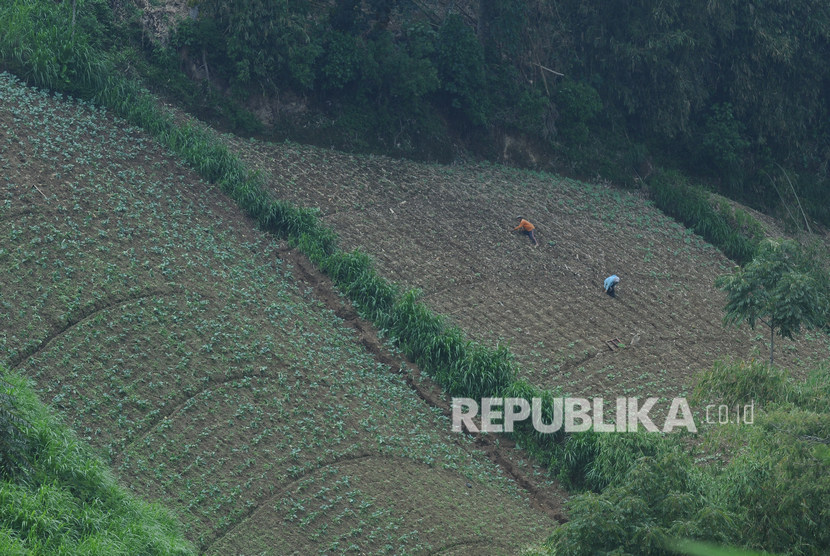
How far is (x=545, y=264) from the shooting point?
67.9 ft

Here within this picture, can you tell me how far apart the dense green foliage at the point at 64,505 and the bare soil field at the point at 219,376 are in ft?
2.23

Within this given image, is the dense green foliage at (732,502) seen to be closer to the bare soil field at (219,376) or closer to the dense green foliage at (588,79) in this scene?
the bare soil field at (219,376)

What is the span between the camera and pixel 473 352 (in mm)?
16469

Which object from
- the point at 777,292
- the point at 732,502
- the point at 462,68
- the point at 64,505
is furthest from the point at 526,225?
the point at 64,505

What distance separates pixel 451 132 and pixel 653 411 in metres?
10.9

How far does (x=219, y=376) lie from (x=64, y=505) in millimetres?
4329

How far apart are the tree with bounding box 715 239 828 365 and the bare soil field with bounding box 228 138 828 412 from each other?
6.55ft

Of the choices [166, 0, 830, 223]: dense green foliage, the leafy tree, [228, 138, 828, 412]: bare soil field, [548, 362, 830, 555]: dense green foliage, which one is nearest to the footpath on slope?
[228, 138, 828, 412]: bare soil field

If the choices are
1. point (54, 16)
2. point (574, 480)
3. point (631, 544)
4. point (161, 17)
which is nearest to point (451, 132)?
point (161, 17)

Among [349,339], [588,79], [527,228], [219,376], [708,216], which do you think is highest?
[588,79]

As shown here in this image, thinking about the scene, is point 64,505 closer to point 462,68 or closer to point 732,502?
point 732,502

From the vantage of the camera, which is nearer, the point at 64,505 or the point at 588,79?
the point at 64,505

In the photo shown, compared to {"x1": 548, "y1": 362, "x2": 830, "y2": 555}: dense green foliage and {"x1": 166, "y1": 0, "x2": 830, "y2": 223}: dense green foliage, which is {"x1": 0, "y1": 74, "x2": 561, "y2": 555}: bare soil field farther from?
{"x1": 166, "y1": 0, "x2": 830, "y2": 223}: dense green foliage

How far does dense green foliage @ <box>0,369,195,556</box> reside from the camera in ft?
33.2
